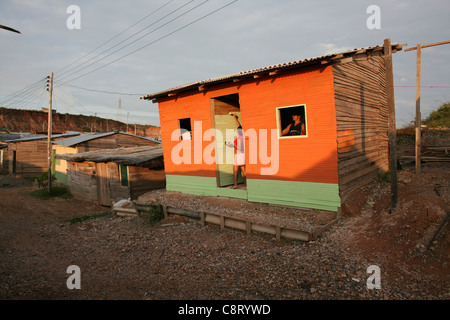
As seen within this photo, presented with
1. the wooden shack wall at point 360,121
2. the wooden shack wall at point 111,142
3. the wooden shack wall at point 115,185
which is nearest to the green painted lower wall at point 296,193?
the wooden shack wall at point 360,121

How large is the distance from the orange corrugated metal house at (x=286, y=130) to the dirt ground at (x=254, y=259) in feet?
4.11

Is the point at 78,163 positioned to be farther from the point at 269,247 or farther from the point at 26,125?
the point at 26,125

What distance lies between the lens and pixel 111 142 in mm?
22859

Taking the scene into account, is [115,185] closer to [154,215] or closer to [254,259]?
[154,215]

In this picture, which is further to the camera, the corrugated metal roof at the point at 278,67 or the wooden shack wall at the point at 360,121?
the wooden shack wall at the point at 360,121

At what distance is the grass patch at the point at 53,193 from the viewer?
18.5 meters

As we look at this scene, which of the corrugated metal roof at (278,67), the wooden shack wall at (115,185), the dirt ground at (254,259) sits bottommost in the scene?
the dirt ground at (254,259)

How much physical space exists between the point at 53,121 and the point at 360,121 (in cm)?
5335

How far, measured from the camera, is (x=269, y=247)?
6.29m

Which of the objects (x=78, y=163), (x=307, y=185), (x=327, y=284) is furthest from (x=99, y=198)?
(x=327, y=284)

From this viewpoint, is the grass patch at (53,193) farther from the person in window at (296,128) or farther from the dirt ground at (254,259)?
the person in window at (296,128)

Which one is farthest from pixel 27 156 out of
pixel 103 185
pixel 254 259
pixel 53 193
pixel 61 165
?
pixel 254 259

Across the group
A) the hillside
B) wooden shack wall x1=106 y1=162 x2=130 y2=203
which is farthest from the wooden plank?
the hillside

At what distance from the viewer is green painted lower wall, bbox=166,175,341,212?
291 inches
